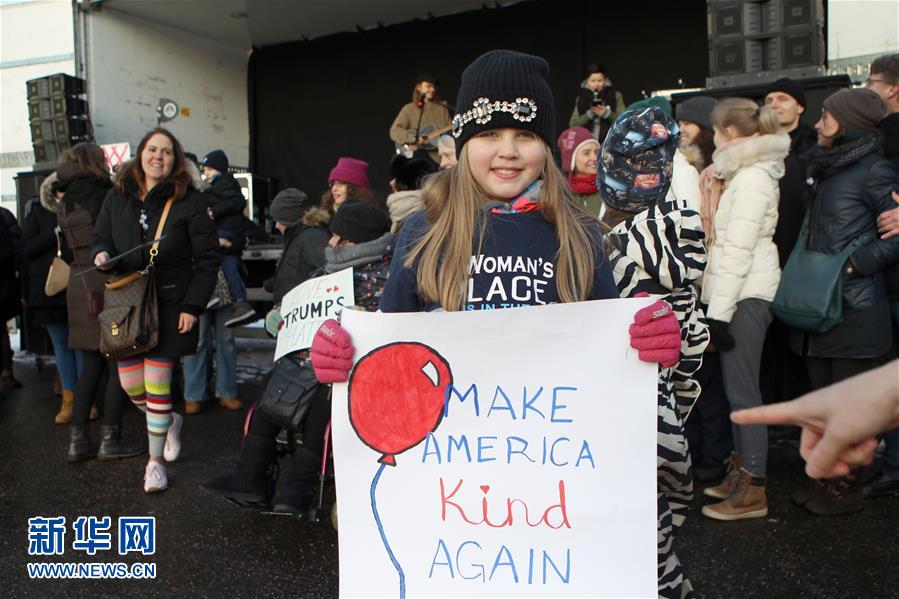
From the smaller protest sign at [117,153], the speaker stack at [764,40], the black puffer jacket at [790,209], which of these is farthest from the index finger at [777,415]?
the smaller protest sign at [117,153]

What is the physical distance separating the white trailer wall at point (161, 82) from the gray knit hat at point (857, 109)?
9.15 meters

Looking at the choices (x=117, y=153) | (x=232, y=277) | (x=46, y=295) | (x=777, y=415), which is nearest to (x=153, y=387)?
(x=232, y=277)

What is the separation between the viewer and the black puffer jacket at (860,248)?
3.40 metres

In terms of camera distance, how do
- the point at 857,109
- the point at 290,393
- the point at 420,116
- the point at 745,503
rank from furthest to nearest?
the point at 420,116
the point at 857,109
the point at 745,503
the point at 290,393

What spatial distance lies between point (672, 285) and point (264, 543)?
2119 mm

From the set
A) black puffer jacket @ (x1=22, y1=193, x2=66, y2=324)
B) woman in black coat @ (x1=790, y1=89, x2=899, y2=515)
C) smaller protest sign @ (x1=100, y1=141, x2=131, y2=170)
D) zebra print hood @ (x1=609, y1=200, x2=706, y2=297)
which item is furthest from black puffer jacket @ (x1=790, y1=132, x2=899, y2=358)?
smaller protest sign @ (x1=100, y1=141, x2=131, y2=170)

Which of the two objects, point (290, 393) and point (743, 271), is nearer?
point (290, 393)

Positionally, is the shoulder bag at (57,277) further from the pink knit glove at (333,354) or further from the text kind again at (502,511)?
the text kind again at (502,511)

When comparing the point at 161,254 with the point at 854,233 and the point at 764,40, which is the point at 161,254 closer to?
the point at 854,233

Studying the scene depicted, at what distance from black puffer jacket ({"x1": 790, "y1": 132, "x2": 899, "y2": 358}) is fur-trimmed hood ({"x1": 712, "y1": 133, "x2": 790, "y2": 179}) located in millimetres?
264

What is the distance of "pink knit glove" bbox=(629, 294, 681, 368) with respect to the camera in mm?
1540

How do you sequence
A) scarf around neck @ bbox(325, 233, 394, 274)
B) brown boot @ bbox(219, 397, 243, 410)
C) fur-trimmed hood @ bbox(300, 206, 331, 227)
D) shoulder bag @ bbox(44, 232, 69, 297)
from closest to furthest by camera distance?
scarf around neck @ bbox(325, 233, 394, 274) < fur-trimmed hood @ bbox(300, 206, 331, 227) < shoulder bag @ bbox(44, 232, 69, 297) < brown boot @ bbox(219, 397, 243, 410)

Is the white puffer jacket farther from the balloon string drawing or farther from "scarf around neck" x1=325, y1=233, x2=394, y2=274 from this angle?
the balloon string drawing

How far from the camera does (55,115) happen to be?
9250mm
